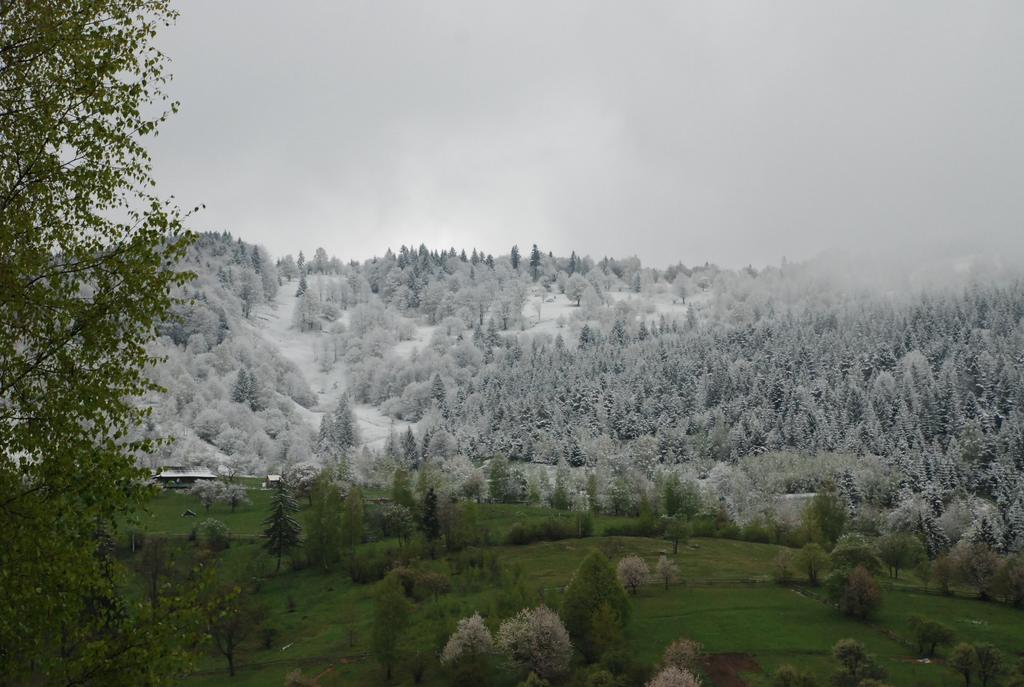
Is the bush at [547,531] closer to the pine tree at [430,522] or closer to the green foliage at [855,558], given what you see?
the pine tree at [430,522]

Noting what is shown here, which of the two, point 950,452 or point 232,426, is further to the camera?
point 232,426

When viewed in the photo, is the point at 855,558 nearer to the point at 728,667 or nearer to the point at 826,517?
the point at 826,517

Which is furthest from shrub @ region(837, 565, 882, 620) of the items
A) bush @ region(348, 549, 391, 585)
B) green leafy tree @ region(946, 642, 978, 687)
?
bush @ region(348, 549, 391, 585)

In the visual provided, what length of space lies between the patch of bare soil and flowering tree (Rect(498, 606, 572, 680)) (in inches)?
451

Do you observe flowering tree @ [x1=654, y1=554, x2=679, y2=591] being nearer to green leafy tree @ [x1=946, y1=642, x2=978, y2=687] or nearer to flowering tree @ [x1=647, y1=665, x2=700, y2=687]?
flowering tree @ [x1=647, y1=665, x2=700, y2=687]

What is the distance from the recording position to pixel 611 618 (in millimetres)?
61469

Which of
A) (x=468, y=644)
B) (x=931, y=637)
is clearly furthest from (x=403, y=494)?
(x=931, y=637)

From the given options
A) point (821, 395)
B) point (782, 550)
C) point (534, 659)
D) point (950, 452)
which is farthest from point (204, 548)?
point (821, 395)

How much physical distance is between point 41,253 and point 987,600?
92.2 metres

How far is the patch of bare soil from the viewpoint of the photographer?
183ft

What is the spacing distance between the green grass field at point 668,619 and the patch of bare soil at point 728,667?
2.47 feet

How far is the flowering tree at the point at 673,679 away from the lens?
160ft

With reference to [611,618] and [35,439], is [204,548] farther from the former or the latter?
[35,439]

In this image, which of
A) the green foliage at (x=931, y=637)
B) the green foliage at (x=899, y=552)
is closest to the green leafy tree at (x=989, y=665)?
the green foliage at (x=931, y=637)
